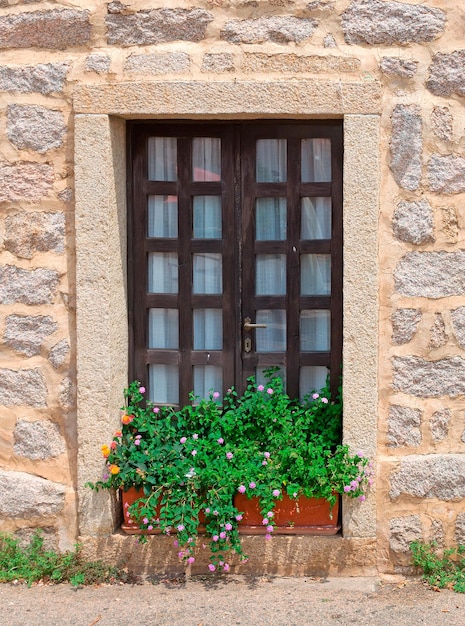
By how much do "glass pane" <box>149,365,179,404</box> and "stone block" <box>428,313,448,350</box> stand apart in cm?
136

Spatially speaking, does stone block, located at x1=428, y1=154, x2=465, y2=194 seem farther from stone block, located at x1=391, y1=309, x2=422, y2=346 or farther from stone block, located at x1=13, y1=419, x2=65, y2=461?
stone block, located at x1=13, y1=419, x2=65, y2=461

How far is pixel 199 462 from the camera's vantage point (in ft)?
13.5

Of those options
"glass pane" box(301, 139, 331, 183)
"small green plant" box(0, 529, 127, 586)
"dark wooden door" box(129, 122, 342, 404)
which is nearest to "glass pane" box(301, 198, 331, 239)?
"dark wooden door" box(129, 122, 342, 404)

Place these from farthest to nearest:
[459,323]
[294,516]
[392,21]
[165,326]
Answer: [165,326] < [294,516] < [459,323] < [392,21]

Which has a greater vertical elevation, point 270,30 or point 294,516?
point 270,30

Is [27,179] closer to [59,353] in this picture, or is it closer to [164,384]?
[59,353]

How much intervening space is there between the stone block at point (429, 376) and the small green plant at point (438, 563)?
79cm

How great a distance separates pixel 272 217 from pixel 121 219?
2.61 feet

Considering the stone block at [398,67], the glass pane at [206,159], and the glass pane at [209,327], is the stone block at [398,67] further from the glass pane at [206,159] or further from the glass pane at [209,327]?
the glass pane at [209,327]

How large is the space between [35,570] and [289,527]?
4.36 feet

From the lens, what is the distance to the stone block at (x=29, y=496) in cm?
427

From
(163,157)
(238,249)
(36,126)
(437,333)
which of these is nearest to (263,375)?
(238,249)

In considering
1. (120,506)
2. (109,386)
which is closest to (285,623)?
(120,506)

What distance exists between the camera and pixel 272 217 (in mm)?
4340
